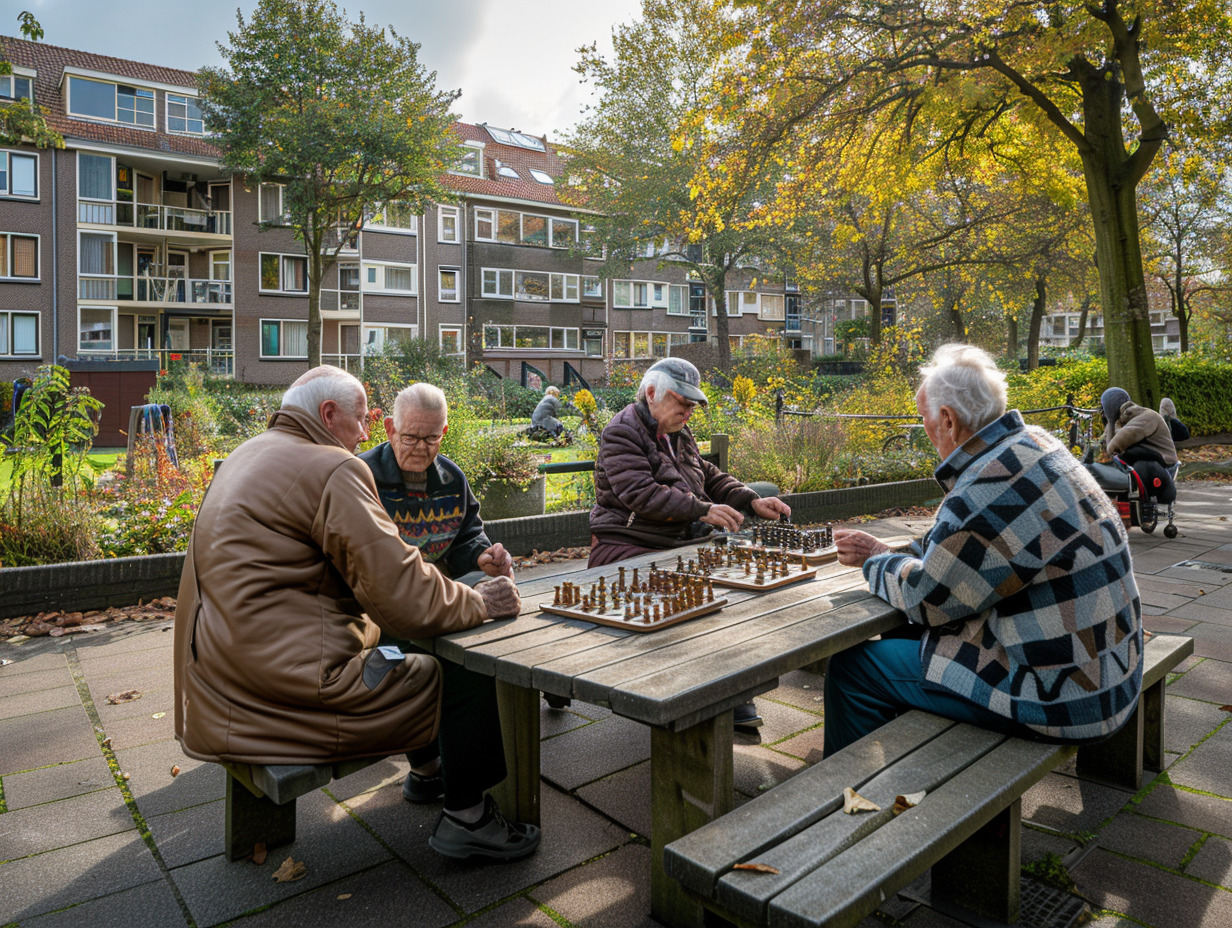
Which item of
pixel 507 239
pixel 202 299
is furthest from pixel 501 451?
pixel 507 239

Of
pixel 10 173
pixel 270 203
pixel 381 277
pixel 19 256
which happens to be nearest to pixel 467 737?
pixel 19 256

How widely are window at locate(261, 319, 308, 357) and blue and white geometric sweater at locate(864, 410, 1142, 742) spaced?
3532 centimetres

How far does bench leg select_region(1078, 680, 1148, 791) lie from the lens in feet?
10.9

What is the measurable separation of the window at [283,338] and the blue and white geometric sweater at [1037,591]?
116 ft

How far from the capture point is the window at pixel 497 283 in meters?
40.2

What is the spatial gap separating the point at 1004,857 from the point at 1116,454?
26.6ft

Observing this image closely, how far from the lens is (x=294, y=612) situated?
8.17 feet

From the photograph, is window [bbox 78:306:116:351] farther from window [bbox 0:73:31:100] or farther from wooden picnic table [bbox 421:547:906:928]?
wooden picnic table [bbox 421:547:906:928]

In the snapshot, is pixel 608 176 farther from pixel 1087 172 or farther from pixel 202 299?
pixel 1087 172

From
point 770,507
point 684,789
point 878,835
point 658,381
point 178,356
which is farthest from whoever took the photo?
point 178,356

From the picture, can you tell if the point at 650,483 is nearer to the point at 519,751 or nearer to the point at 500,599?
the point at 500,599

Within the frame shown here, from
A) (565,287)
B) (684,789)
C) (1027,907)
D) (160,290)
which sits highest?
(565,287)

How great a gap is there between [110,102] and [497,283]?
1618cm

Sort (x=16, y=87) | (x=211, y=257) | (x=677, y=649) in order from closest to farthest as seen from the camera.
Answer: (x=677, y=649)
(x=16, y=87)
(x=211, y=257)
